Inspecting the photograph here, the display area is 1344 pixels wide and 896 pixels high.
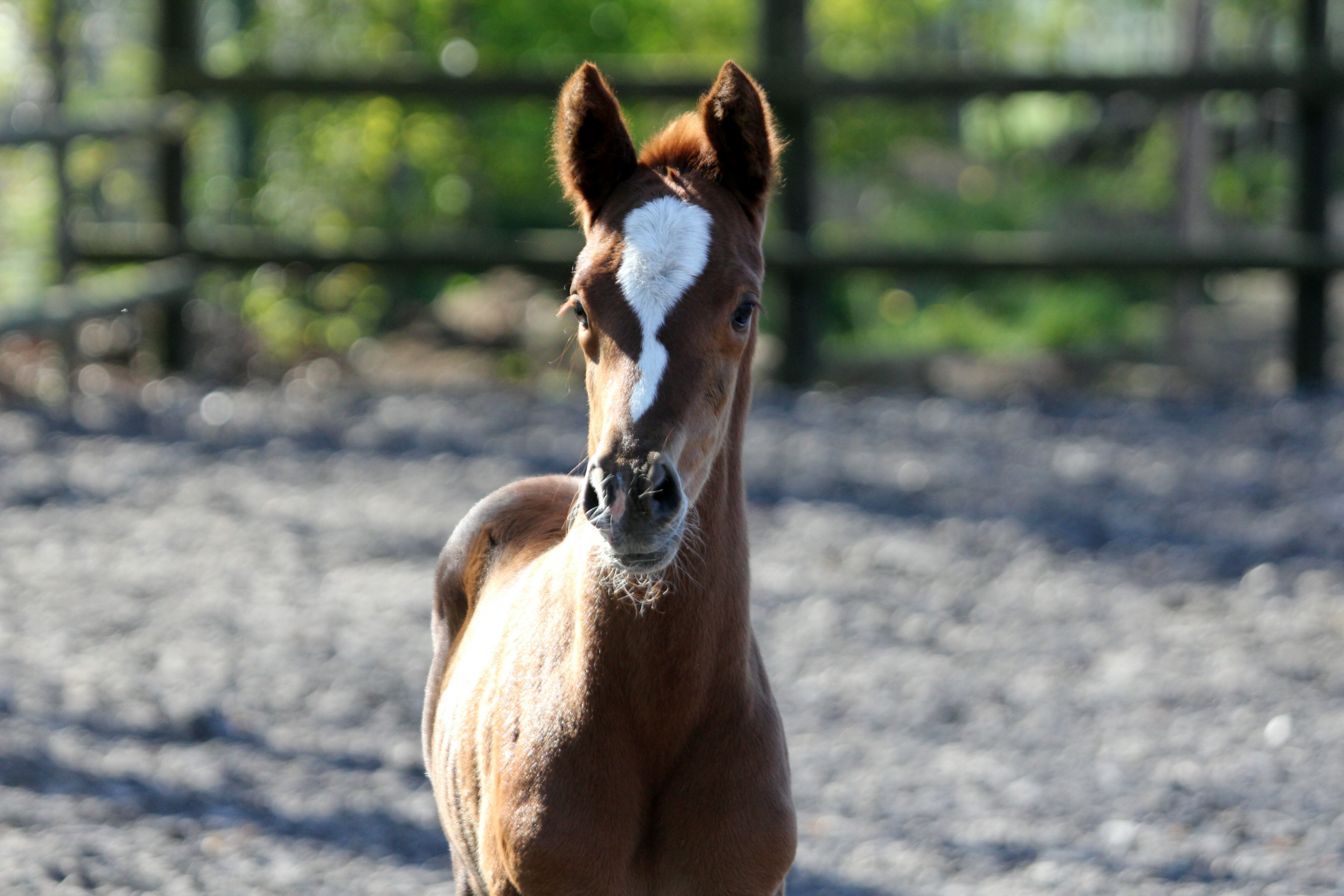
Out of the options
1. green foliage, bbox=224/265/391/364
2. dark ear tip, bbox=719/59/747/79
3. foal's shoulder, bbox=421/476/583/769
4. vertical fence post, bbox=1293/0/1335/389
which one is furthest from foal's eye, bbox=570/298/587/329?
green foliage, bbox=224/265/391/364

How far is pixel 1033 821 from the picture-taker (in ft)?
11.3

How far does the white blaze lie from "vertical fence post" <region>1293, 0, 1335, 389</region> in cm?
617

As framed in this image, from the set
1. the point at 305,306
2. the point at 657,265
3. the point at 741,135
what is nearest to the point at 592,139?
the point at 741,135

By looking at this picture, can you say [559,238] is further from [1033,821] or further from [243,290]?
[1033,821]

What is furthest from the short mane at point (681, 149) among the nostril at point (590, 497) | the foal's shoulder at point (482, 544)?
the foal's shoulder at point (482, 544)

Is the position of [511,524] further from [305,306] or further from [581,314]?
[305,306]

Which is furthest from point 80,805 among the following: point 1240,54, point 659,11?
point 1240,54

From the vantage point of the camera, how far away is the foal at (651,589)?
196 cm

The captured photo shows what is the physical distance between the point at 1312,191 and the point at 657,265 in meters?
6.40

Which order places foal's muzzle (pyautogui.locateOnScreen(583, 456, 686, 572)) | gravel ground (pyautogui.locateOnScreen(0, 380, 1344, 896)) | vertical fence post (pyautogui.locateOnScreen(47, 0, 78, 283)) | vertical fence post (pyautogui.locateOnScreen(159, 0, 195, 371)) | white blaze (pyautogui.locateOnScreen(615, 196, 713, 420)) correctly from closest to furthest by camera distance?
foal's muzzle (pyautogui.locateOnScreen(583, 456, 686, 572)) < white blaze (pyautogui.locateOnScreen(615, 196, 713, 420)) < gravel ground (pyautogui.locateOnScreen(0, 380, 1344, 896)) < vertical fence post (pyautogui.locateOnScreen(47, 0, 78, 283)) < vertical fence post (pyautogui.locateOnScreen(159, 0, 195, 371))

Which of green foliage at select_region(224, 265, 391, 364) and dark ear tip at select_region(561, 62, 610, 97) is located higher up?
dark ear tip at select_region(561, 62, 610, 97)

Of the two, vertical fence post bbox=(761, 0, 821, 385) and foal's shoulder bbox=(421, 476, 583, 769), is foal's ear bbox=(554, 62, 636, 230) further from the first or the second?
vertical fence post bbox=(761, 0, 821, 385)

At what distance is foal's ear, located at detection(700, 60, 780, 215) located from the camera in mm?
2201

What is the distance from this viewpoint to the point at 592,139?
2.27 meters
